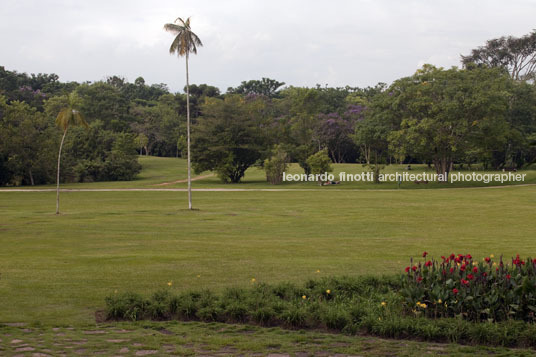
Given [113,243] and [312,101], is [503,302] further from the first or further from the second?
[312,101]

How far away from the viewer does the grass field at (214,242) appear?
34.8 feet

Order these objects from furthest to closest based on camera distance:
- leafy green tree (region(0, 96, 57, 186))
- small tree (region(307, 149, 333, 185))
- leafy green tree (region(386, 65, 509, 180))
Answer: leafy green tree (region(0, 96, 57, 186)) < small tree (region(307, 149, 333, 185)) < leafy green tree (region(386, 65, 509, 180))

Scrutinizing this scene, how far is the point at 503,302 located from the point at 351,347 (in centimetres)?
245

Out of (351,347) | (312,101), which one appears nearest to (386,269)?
(351,347)

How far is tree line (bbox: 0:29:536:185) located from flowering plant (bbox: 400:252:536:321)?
4333 centimetres

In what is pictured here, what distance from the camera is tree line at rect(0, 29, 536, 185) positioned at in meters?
51.1

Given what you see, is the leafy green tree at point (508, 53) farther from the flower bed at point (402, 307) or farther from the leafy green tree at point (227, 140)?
the flower bed at point (402, 307)

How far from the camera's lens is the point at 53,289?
401 inches

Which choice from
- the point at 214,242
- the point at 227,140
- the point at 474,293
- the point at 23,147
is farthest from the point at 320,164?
the point at 474,293

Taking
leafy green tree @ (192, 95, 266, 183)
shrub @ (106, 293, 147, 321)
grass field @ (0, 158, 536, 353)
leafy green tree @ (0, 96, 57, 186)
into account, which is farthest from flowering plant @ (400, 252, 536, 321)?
leafy green tree @ (0, 96, 57, 186)

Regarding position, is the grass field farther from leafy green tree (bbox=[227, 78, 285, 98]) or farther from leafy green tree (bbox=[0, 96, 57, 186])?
leafy green tree (bbox=[227, 78, 285, 98])

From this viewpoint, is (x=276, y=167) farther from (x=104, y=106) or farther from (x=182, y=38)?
(x=104, y=106)

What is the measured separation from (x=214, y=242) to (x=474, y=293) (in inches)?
431

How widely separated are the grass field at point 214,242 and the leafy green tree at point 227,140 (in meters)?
25.1
